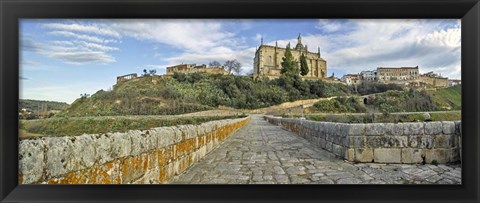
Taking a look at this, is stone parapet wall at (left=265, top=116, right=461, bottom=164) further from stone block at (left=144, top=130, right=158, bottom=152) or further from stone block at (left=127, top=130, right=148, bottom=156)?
stone block at (left=127, top=130, right=148, bottom=156)

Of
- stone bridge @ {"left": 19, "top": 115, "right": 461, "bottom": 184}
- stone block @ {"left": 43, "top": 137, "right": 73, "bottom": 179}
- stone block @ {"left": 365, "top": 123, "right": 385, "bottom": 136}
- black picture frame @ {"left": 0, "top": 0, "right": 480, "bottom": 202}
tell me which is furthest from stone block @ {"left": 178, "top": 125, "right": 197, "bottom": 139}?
stone block @ {"left": 365, "top": 123, "right": 385, "bottom": 136}

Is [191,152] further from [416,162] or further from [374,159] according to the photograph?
[416,162]

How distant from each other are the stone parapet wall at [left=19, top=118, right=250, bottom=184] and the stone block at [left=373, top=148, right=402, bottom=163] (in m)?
2.44

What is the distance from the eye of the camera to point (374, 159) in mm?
3668

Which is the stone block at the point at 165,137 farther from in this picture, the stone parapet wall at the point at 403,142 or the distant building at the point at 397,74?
the distant building at the point at 397,74

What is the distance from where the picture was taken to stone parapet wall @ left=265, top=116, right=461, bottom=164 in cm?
341

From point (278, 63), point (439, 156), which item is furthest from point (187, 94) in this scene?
point (278, 63)

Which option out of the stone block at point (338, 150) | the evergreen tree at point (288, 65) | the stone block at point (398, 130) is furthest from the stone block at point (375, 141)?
the evergreen tree at point (288, 65)

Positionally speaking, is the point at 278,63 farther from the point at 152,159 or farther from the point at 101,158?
the point at 101,158

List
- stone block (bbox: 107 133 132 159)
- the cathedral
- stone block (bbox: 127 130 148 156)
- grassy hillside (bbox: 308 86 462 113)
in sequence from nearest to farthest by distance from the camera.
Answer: stone block (bbox: 107 133 132 159) → stone block (bbox: 127 130 148 156) → grassy hillside (bbox: 308 86 462 113) → the cathedral

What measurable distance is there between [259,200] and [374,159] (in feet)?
8.36
